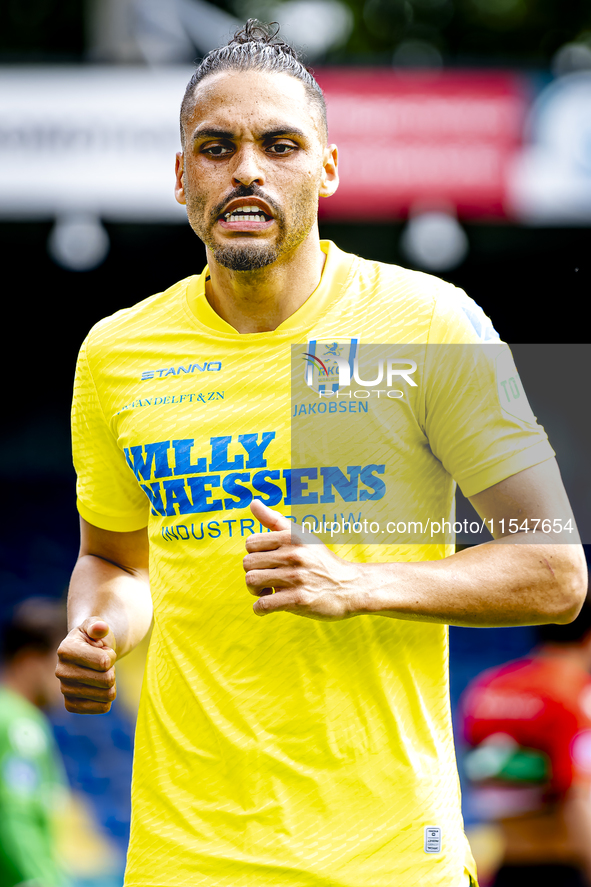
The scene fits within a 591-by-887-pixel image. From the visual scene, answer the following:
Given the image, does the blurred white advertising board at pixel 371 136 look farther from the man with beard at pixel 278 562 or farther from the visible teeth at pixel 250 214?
the visible teeth at pixel 250 214

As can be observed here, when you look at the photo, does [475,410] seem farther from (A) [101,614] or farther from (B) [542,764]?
(B) [542,764]

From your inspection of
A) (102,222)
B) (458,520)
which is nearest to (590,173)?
(102,222)

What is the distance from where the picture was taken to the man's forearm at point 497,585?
6.34ft

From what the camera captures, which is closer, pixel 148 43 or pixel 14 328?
pixel 148 43

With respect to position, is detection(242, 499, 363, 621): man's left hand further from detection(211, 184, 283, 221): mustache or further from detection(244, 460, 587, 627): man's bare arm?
detection(211, 184, 283, 221): mustache

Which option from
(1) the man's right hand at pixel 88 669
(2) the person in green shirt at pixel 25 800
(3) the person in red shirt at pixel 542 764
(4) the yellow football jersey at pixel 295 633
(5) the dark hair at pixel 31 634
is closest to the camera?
(4) the yellow football jersey at pixel 295 633

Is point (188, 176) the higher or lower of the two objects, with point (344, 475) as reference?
higher

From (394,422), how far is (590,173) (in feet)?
16.1

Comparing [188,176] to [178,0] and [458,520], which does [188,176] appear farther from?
[178,0]

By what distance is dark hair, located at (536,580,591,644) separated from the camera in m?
4.48

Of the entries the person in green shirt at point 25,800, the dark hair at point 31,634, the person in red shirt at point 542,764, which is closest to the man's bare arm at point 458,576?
the person in red shirt at point 542,764

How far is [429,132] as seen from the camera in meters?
6.59

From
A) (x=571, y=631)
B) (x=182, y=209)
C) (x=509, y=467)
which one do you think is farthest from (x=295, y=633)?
(x=182, y=209)

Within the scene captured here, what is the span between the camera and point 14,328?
11641 mm
